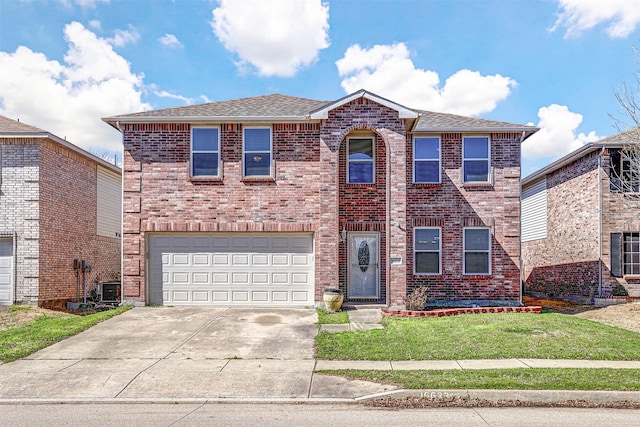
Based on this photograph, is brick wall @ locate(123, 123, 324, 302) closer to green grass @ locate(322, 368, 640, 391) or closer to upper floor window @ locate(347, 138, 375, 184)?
upper floor window @ locate(347, 138, 375, 184)

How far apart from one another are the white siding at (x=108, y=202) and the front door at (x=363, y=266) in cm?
1010

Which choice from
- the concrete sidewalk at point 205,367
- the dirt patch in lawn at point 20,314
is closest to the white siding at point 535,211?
the concrete sidewalk at point 205,367

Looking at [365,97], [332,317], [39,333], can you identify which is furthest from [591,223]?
[39,333]

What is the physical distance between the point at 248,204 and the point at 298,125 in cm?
297

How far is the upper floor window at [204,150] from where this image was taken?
15797 millimetres

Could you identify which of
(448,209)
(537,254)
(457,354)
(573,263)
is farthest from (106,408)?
(537,254)

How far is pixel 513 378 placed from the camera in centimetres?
802

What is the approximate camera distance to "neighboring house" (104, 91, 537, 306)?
15281 mm

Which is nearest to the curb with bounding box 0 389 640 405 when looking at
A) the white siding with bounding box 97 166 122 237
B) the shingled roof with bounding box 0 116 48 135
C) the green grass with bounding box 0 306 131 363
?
the green grass with bounding box 0 306 131 363

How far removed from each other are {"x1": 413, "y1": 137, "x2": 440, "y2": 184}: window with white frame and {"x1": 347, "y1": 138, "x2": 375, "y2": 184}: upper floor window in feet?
5.02

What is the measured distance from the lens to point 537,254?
76.0ft

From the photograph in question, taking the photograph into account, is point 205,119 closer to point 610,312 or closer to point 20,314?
point 20,314

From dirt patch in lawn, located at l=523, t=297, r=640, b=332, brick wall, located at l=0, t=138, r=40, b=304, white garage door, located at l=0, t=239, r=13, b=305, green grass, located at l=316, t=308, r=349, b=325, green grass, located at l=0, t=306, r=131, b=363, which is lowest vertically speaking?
dirt patch in lawn, located at l=523, t=297, r=640, b=332

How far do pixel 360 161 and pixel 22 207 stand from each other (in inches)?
417
